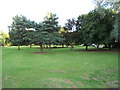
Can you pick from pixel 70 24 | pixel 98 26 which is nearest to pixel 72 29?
pixel 70 24

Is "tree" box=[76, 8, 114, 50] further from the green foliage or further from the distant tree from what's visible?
the distant tree

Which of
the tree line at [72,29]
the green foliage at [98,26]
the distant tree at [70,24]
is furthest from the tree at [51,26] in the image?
the green foliage at [98,26]

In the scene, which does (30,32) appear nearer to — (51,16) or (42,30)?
(42,30)

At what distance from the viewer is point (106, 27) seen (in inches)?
488

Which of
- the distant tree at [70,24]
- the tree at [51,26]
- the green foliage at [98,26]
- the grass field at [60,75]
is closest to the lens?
the grass field at [60,75]

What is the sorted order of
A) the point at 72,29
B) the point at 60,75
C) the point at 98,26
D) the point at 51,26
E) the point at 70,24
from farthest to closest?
1. the point at 72,29
2. the point at 70,24
3. the point at 51,26
4. the point at 98,26
5. the point at 60,75

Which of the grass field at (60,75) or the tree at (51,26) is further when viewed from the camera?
the tree at (51,26)

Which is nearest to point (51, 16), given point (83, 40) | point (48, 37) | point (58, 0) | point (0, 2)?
point (48, 37)

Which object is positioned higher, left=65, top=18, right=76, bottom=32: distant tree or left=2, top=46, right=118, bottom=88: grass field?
left=65, top=18, right=76, bottom=32: distant tree

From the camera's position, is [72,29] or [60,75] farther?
[72,29]

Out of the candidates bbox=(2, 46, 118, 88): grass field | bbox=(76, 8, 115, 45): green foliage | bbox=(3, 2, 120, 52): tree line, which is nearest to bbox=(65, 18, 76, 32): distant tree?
bbox=(3, 2, 120, 52): tree line

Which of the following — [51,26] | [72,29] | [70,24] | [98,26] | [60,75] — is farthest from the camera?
[72,29]

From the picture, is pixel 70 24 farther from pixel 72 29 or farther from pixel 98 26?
pixel 98 26

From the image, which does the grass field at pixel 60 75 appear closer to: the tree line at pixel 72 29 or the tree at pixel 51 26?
the tree line at pixel 72 29
